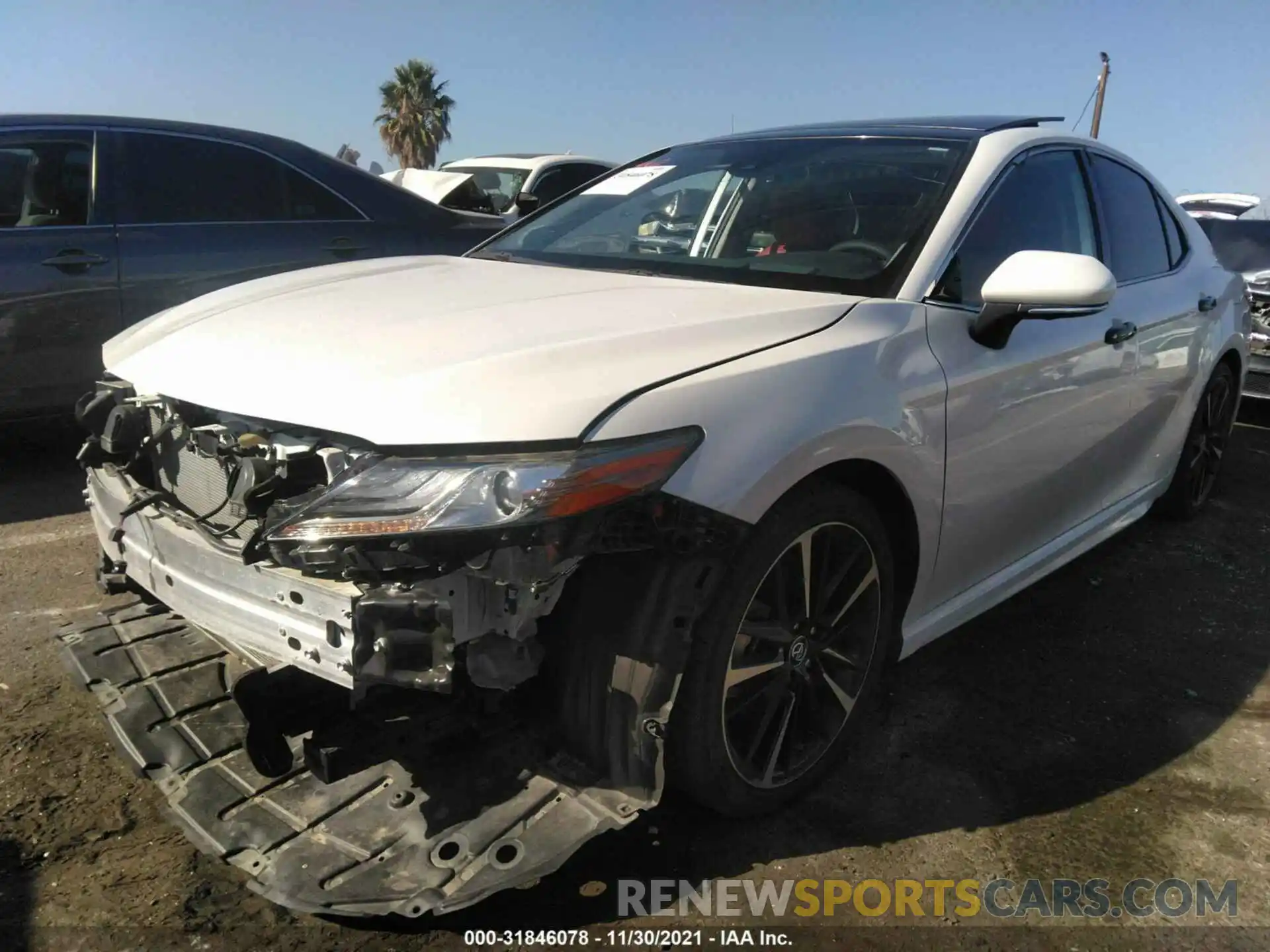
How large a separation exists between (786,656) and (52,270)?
3900 mm

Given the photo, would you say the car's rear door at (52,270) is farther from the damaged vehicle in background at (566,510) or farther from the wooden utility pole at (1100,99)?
the wooden utility pole at (1100,99)

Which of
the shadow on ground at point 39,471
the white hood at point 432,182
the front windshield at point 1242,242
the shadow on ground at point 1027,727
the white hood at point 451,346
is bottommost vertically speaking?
the shadow on ground at point 39,471

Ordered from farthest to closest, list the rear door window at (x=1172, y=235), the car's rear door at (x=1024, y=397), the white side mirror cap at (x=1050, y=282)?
1. the rear door window at (x=1172, y=235)
2. the car's rear door at (x=1024, y=397)
3. the white side mirror cap at (x=1050, y=282)

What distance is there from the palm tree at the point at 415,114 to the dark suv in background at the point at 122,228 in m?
36.7

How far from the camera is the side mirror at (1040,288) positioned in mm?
2416

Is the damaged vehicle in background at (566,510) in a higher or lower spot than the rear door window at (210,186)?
lower

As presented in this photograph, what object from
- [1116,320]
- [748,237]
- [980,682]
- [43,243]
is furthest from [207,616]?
[43,243]

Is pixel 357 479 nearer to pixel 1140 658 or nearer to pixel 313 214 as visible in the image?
pixel 1140 658

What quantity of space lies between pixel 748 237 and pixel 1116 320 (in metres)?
1.29

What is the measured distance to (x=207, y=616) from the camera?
6.86ft

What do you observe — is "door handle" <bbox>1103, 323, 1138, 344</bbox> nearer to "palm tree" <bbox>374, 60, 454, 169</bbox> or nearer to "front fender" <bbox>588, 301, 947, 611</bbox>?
"front fender" <bbox>588, 301, 947, 611</bbox>

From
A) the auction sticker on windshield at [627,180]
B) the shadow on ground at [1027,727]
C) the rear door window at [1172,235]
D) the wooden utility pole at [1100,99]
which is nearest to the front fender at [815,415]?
the shadow on ground at [1027,727]

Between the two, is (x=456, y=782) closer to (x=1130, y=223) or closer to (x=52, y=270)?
(x=1130, y=223)

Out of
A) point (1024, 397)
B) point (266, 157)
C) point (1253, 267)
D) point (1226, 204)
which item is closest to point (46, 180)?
point (266, 157)
